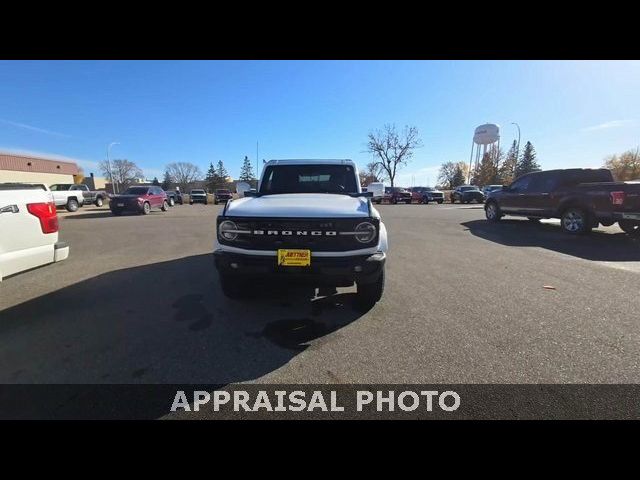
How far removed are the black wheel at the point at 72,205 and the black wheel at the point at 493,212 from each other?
85.8 feet

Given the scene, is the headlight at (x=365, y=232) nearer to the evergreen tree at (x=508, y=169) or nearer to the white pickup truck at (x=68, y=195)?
the white pickup truck at (x=68, y=195)

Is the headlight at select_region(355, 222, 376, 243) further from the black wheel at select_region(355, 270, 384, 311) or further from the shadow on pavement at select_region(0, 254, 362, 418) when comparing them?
the shadow on pavement at select_region(0, 254, 362, 418)

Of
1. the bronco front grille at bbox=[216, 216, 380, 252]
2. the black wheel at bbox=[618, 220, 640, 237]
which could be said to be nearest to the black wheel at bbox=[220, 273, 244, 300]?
the bronco front grille at bbox=[216, 216, 380, 252]

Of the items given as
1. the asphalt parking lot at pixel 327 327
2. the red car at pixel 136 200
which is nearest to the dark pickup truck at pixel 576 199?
the asphalt parking lot at pixel 327 327

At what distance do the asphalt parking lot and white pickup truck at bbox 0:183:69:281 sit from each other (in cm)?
57

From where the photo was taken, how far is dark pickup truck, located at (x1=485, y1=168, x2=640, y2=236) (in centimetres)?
771

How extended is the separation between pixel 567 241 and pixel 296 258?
875 centimetres

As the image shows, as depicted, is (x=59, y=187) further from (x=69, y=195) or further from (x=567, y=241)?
(x=567, y=241)

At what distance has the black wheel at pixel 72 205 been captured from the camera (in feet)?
67.0

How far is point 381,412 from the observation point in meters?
2.05

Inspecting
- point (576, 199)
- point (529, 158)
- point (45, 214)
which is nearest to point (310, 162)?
point (45, 214)
